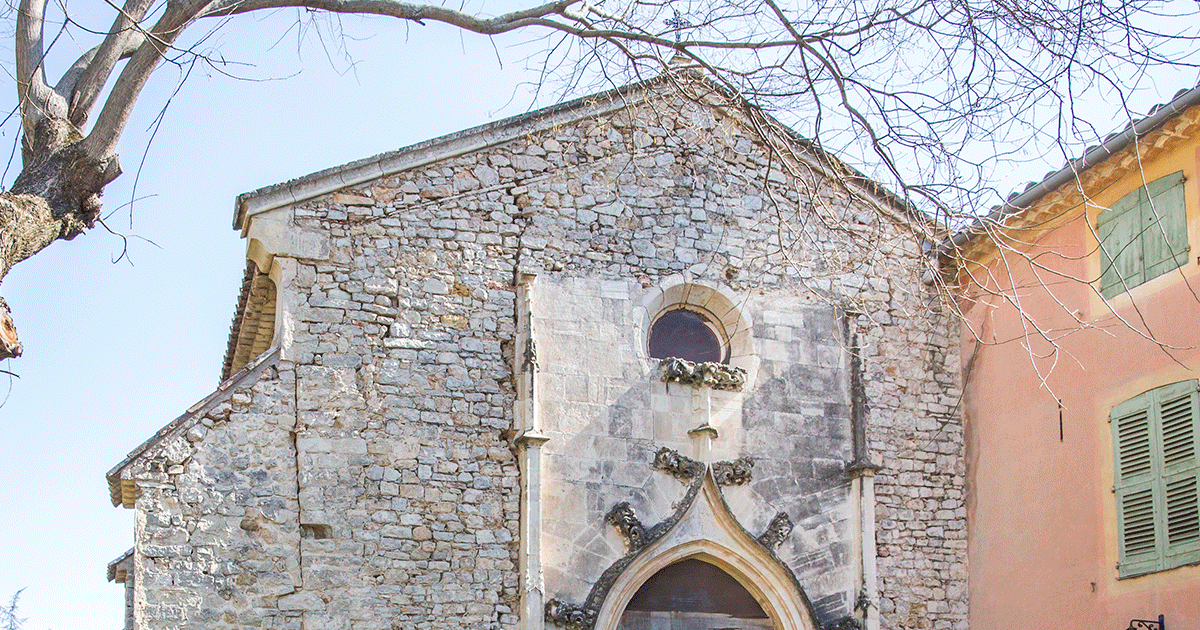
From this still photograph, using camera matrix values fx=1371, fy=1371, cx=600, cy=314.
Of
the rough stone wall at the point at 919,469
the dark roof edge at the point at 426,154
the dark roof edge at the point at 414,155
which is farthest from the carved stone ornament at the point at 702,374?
the dark roof edge at the point at 414,155

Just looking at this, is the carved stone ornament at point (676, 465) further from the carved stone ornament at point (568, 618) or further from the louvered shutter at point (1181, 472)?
the louvered shutter at point (1181, 472)

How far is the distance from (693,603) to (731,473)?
1120 millimetres

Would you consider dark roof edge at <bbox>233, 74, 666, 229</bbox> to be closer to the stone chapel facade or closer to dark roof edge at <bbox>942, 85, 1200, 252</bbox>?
the stone chapel facade

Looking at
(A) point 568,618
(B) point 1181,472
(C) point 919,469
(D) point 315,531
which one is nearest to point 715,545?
(A) point 568,618

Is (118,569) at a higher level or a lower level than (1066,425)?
lower

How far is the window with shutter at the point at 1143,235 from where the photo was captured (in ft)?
34.3

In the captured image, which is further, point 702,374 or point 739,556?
point 702,374

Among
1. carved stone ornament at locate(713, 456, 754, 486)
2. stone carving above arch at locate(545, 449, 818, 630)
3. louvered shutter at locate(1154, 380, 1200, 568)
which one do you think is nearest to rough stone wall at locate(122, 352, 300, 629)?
stone carving above arch at locate(545, 449, 818, 630)

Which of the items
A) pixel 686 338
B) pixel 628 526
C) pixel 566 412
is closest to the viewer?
pixel 628 526

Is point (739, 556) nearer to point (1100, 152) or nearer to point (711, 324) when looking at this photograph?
point (711, 324)

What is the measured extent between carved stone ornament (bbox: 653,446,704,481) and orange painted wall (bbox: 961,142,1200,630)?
2.53 meters

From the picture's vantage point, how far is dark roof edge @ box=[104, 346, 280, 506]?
9.95m

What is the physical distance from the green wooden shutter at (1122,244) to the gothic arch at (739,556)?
351 cm

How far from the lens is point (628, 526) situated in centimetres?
1107
